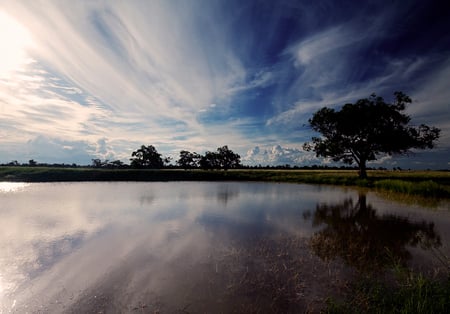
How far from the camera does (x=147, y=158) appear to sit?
109312mm

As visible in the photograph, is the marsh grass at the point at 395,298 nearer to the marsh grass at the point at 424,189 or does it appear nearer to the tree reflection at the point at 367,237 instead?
the tree reflection at the point at 367,237

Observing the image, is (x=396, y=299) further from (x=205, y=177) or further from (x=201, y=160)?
(x=201, y=160)

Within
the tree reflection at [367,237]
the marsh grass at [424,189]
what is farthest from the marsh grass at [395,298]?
the marsh grass at [424,189]

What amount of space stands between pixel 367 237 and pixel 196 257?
28.6 ft

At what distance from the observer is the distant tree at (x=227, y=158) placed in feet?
356

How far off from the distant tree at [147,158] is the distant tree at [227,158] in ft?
99.0

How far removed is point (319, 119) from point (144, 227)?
42.1 metres

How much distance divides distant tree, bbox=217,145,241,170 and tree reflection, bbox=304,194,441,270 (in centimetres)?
9070

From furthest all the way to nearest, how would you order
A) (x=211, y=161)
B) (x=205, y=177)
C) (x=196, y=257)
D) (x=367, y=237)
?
(x=211, y=161) < (x=205, y=177) < (x=367, y=237) < (x=196, y=257)

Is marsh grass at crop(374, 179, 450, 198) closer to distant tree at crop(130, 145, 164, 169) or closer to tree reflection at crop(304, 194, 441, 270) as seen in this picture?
tree reflection at crop(304, 194, 441, 270)

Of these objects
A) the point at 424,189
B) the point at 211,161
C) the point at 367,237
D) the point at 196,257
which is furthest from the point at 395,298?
the point at 211,161

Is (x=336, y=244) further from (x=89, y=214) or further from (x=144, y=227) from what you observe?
(x=89, y=214)

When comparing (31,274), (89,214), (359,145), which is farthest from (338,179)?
(31,274)

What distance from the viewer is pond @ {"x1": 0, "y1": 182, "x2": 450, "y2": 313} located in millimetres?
5914
